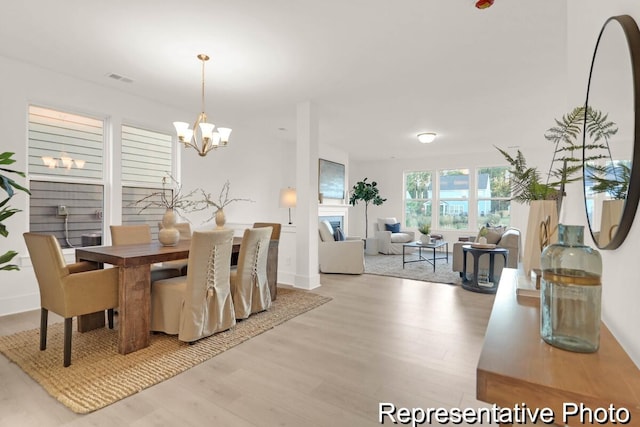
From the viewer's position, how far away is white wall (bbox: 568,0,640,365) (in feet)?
2.90

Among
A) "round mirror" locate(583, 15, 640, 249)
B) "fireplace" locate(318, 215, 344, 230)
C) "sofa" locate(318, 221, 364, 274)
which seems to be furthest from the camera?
"fireplace" locate(318, 215, 344, 230)

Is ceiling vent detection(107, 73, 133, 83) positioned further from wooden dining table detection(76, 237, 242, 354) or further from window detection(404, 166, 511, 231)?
window detection(404, 166, 511, 231)

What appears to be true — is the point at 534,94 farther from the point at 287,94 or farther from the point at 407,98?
the point at 287,94

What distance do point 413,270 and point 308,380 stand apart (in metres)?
4.12

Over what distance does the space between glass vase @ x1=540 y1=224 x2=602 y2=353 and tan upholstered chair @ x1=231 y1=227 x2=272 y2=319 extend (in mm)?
2506

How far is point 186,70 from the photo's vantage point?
348 cm

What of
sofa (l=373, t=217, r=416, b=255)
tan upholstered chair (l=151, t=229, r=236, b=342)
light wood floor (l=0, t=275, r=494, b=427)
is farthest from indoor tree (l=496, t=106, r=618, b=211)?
sofa (l=373, t=217, r=416, b=255)

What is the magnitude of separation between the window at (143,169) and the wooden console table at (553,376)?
470 centimetres

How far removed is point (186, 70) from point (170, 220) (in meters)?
1.67

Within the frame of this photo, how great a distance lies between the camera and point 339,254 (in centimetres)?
552

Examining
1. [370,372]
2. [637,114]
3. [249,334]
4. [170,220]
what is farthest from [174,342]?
[637,114]

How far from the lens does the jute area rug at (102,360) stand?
1.92 meters

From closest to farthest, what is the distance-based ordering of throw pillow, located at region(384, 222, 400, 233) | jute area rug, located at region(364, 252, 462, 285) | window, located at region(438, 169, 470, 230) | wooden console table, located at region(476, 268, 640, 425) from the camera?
wooden console table, located at region(476, 268, 640, 425) < jute area rug, located at region(364, 252, 462, 285) < throw pillow, located at region(384, 222, 400, 233) < window, located at region(438, 169, 470, 230)

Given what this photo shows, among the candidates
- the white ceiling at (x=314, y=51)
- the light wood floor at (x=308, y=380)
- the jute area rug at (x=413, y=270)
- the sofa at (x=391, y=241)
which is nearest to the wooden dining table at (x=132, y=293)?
the light wood floor at (x=308, y=380)
